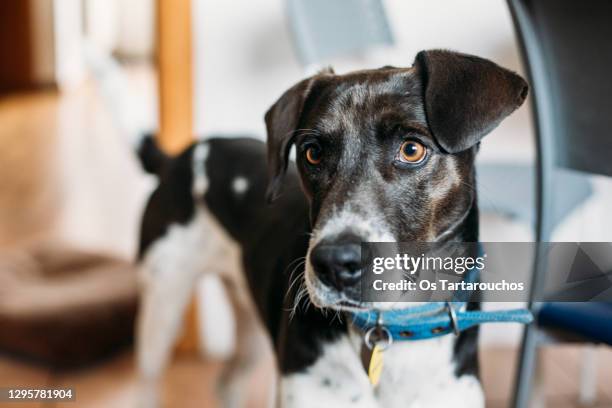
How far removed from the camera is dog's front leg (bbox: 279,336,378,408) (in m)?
1.33

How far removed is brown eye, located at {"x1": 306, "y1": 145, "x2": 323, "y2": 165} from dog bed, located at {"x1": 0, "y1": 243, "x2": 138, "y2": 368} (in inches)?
61.6

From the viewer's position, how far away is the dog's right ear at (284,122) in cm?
137

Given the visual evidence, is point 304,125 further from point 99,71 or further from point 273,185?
point 99,71

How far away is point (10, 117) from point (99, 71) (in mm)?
5193

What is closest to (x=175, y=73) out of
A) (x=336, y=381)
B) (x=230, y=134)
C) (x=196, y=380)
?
(x=230, y=134)

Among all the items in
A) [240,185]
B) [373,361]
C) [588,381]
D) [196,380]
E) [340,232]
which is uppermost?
[340,232]

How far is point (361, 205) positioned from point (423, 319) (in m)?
0.25

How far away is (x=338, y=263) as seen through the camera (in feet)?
3.57

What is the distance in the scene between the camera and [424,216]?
1.21 metres

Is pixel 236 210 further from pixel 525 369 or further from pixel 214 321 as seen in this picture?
pixel 214 321

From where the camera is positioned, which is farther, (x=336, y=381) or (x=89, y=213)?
(x=89, y=213)

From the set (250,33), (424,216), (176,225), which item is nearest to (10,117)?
(250,33)

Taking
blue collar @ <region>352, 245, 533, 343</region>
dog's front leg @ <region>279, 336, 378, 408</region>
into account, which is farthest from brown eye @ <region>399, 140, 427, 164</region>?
dog's front leg @ <region>279, 336, 378, 408</region>

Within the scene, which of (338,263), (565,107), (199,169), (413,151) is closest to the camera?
(338,263)
